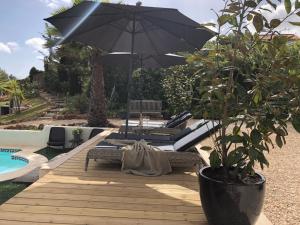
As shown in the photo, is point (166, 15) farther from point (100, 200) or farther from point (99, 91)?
point (99, 91)

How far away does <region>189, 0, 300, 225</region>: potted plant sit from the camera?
288cm

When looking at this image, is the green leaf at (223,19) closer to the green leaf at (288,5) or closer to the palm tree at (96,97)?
the green leaf at (288,5)

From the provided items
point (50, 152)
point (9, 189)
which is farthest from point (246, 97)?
point (50, 152)

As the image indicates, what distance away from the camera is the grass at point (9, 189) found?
648 centimetres

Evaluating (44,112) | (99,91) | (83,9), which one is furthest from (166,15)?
(44,112)

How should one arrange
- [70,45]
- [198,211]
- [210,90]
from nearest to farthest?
[210,90] → [198,211] → [70,45]

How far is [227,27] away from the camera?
319 centimetres

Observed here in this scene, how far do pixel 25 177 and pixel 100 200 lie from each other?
3995 millimetres

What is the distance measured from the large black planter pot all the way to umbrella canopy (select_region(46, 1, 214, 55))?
238 centimetres

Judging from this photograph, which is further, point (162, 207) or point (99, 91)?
point (99, 91)

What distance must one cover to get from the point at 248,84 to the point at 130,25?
14.6 feet

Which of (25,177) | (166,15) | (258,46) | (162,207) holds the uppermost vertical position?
(166,15)

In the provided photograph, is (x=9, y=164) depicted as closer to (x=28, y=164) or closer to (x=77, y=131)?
(x=28, y=164)

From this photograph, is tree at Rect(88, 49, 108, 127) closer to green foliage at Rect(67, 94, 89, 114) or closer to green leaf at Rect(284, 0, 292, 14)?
green foliage at Rect(67, 94, 89, 114)
